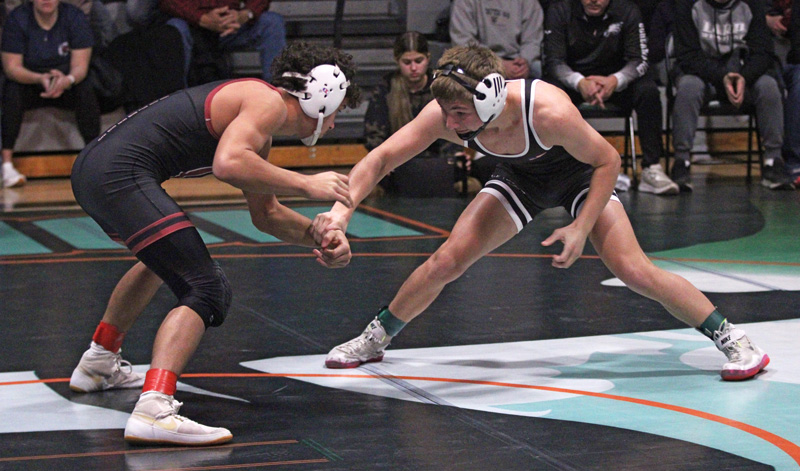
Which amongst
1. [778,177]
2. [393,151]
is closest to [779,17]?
[778,177]

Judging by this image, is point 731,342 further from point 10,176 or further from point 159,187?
point 10,176

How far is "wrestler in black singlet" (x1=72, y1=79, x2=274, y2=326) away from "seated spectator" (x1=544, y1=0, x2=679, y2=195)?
212 inches

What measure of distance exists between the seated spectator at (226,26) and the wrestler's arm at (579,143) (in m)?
5.51

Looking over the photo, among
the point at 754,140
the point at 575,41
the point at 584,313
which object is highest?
the point at 575,41

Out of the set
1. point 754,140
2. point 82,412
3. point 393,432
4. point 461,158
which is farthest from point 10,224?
point 754,140

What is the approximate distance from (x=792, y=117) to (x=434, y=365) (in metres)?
5.88

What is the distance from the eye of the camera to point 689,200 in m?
8.05

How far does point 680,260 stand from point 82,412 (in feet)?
11.0

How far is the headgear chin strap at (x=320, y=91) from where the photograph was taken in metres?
3.39

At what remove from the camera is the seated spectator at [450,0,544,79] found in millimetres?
8984

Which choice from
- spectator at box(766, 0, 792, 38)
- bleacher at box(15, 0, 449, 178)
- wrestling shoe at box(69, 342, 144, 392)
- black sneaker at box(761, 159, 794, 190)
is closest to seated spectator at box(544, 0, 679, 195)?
black sneaker at box(761, 159, 794, 190)

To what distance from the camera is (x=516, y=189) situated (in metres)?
3.89

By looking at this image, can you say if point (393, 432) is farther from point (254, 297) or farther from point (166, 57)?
point (166, 57)

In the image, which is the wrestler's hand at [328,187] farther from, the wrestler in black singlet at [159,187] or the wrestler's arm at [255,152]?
the wrestler in black singlet at [159,187]
